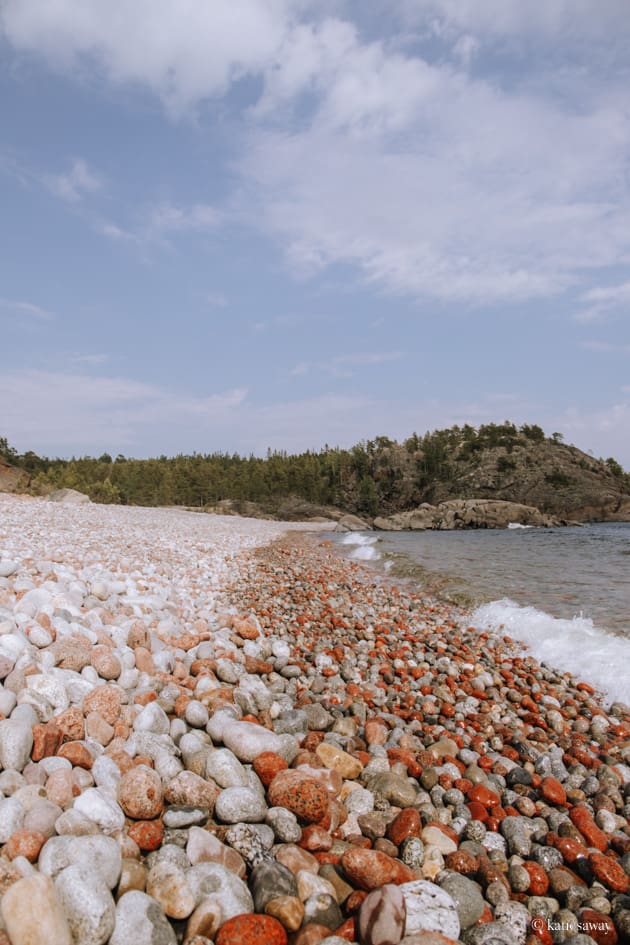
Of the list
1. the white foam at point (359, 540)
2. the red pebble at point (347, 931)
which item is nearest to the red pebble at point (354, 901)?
the red pebble at point (347, 931)

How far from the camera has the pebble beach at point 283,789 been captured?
93.8 inches

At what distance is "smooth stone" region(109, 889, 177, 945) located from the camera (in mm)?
2164

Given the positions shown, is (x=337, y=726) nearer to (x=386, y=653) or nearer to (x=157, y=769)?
(x=157, y=769)

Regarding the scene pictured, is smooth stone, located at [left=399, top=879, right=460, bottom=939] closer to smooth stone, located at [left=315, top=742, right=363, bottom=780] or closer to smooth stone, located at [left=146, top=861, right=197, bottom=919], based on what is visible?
smooth stone, located at [left=146, top=861, right=197, bottom=919]

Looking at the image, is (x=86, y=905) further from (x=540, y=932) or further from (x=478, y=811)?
(x=478, y=811)

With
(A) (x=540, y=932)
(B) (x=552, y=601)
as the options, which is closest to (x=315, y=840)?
(A) (x=540, y=932)

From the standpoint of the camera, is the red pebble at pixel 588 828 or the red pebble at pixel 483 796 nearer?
the red pebble at pixel 588 828

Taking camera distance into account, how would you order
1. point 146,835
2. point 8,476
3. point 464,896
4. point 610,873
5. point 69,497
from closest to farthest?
1. point 464,896
2. point 146,835
3. point 610,873
4. point 69,497
5. point 8,476

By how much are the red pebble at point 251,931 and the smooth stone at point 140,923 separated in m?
0.23

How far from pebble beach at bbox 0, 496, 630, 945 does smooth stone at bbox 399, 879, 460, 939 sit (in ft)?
0.04

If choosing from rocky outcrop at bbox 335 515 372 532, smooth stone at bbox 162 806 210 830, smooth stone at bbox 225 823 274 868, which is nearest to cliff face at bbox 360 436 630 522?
rocky outcrop at bbox 335 515 372 532

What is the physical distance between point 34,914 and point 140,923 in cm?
45

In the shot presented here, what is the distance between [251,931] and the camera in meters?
2.25

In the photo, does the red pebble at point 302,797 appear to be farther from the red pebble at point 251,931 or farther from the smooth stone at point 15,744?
the smooth stone at point 15,744
